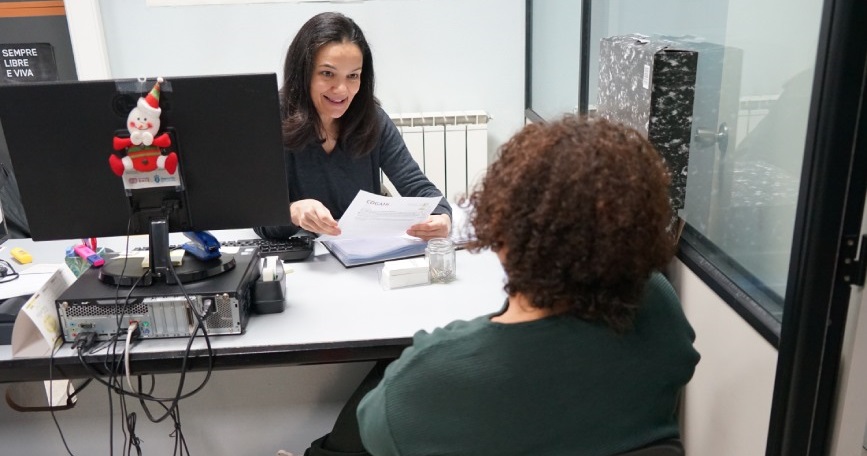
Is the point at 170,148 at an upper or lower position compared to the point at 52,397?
upper

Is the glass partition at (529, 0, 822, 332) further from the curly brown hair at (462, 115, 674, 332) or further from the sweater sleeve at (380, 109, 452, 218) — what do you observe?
the sweater sleeve at (380, 109, 452, 218)

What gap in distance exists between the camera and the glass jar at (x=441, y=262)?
5.14 ft

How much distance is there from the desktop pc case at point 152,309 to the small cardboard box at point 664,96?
86 centimetres

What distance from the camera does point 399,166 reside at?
2113mm

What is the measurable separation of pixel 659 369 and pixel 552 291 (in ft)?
0.63

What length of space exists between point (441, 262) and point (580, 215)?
2.66 feet

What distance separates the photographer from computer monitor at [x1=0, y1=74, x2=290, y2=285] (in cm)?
128

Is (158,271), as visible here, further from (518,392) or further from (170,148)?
(518,392)

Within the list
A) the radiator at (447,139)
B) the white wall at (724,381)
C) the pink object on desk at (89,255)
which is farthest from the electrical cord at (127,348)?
the radiator at (447,139)

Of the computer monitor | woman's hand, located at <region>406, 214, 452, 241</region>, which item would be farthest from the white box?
the computer monitor

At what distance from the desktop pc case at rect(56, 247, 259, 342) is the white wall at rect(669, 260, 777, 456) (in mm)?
917

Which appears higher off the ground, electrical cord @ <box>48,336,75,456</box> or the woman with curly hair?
the woman with curly hair

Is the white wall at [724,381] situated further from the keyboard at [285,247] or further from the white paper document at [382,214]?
the keyboard at [285,247]

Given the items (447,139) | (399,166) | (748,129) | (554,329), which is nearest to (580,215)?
(554,329)
